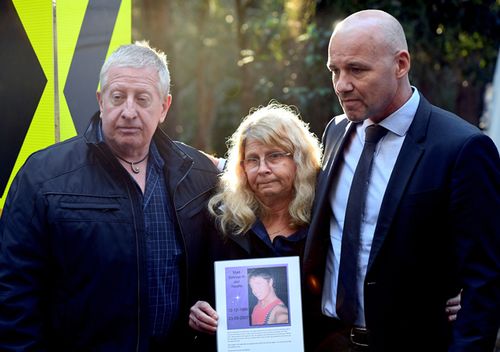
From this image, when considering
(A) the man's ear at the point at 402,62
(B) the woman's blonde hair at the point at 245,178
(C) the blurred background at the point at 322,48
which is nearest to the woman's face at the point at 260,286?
(B) the woman's blonde hair at the point at 245,178

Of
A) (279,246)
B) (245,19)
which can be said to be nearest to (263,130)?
(279,246)

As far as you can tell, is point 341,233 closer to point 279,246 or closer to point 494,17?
point 279,246

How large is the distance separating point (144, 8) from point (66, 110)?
26.2 feet

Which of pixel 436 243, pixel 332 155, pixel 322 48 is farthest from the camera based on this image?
pixel 322 48

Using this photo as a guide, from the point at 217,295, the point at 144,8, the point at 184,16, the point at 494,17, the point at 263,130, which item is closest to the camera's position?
the point at 217,295

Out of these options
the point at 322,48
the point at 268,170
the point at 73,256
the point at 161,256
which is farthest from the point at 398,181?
the point at 322,48

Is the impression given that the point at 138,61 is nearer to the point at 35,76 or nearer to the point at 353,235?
the point at 35,76

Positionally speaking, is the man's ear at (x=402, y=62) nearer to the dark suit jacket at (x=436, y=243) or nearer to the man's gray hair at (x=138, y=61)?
the dark suit jacket at (x=436, y=243)

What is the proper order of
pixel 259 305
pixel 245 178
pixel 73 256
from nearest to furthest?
pixel 73 256, pixel 259 305, pixel 245 178

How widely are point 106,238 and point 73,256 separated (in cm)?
18

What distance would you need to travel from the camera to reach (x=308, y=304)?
388 centimetres

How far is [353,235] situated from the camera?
3.55m

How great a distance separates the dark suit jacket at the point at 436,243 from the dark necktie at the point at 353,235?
0.12 meters

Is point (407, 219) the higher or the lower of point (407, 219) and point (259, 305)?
the higher
